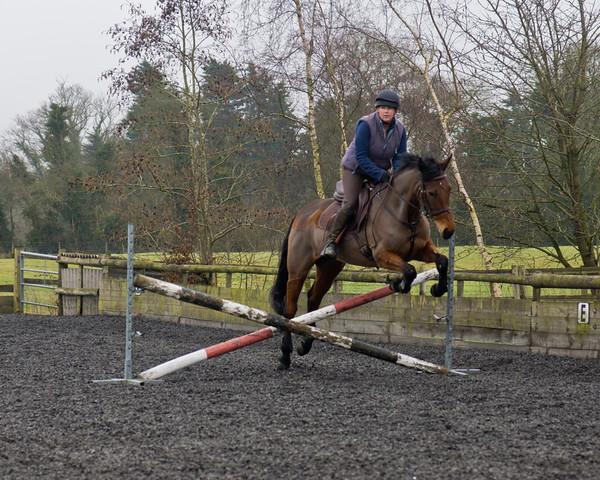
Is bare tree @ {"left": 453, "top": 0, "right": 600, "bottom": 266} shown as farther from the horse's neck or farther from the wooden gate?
the wooden gate

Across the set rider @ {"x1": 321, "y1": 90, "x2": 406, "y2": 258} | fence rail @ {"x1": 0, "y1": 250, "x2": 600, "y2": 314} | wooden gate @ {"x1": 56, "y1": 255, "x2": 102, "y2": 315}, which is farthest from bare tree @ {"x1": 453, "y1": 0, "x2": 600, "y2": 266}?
wooden gate @ {"x1": 56, "y1": 255, "x2": 102, "y2": 315}

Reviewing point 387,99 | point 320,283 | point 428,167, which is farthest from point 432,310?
point 387,99

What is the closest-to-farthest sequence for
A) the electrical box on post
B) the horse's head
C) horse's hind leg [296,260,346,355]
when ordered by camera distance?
1. the horse's head
2. horse's hind leg [296,260,346,355]
3. the electrical box on post

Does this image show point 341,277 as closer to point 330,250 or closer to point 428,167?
point 330,250

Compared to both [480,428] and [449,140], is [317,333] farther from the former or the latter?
[449,140]

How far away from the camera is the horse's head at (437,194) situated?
16.5 feet

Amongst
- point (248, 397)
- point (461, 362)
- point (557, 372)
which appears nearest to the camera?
point (248, 397)

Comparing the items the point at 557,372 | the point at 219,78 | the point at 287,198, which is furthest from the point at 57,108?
the point at 557,372

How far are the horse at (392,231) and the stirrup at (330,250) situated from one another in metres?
0.09

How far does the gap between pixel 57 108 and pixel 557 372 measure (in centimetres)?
2979

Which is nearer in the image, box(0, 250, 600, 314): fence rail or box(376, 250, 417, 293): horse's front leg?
box(376, 250, 417, 293): horse's front leg

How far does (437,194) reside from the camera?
16.6 ft

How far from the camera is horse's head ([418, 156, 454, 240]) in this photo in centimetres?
502

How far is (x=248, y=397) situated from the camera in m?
4.67
